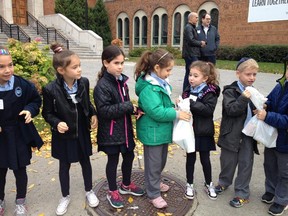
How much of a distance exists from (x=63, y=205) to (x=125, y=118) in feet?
3.53

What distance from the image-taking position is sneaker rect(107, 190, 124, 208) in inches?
110

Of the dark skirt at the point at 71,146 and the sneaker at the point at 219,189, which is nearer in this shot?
the dark skirt at the point at 71,146

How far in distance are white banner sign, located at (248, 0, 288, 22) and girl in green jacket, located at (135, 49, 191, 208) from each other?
717 inches

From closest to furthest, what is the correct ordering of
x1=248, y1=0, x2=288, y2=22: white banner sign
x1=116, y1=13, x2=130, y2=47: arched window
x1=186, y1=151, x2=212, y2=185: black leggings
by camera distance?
1. x1=186, y1=151, x2=212, y2=185: black leggings
2. x1=248, y1=0, x2=288, y2=22: white banner sign
3. x1=116, y1=13, x2=130, y2=47: arched window

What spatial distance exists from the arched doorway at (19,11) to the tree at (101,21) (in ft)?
27.2

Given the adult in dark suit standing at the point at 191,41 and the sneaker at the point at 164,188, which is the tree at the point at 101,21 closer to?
the adult in dark suit standing at the point at 191,41

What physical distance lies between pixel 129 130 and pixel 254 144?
1300mm

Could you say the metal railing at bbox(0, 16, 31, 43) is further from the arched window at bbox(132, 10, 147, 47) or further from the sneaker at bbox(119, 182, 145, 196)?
the sneaker at bbox(119, 182, 145, 196)

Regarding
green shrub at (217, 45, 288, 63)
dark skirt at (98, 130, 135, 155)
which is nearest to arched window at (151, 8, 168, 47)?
green shrub at (217, 45, 288, 63)

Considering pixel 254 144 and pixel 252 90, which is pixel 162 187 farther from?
pixel 252 90

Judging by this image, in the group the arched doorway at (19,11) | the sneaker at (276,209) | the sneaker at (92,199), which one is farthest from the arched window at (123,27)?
the sneaker at (276,209)

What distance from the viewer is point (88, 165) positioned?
291 centimetres

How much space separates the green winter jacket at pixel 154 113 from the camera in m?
2.60

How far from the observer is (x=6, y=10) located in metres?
20.3
